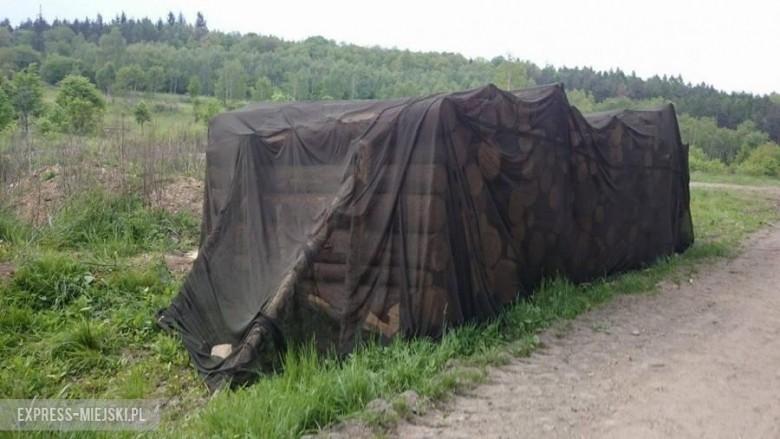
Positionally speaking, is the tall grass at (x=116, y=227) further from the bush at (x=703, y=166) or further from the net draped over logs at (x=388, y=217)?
the bush at (x=703, y=166)

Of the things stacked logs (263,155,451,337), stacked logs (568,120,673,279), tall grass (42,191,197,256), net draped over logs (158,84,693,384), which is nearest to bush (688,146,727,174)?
stacked logs (568,120,673,279)

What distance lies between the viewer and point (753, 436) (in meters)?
2.94

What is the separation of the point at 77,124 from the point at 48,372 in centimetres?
1719

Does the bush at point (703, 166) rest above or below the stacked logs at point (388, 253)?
below

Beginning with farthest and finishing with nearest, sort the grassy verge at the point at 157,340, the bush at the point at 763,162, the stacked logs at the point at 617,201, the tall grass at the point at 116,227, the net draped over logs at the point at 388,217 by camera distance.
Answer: the bush at the point at 763,162 → the tall grass at the point at 116,227 → the stacked logs at the point at 617,201 → the net draped over logs at the point at 388,217 → the grassy verge at the point at 157,340

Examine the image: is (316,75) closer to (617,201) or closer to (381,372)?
(617,201)

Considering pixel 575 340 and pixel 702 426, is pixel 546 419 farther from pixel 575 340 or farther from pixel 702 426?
pixel 575 340

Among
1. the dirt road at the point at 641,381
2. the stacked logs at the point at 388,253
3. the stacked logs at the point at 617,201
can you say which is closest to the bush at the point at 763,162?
the stacked logs at the point at 617,201

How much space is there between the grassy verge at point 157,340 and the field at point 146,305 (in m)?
0.01

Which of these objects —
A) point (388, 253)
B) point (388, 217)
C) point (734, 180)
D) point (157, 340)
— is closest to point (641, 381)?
point (388, 253)

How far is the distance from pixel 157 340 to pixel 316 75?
44.9 meters

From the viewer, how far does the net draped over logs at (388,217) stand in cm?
444

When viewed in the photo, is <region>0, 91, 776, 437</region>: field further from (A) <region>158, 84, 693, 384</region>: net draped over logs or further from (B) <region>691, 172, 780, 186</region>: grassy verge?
(B) <region>691, 172, 780, 186</region>: grassy verge

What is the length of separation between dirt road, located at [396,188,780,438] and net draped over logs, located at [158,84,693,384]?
815 mm
